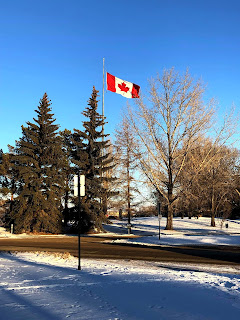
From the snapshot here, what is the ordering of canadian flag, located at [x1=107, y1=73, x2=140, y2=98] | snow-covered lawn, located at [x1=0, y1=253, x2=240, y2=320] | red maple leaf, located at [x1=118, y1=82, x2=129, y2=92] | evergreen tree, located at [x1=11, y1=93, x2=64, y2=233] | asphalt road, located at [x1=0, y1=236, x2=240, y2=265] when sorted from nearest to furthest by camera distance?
snow-covered lawn, located at [x1=0, y1=253, x2=240, y2=320] < asphalt road, located at [x1=0, y1=236, x2=240, y2=265] < canadian flag, located at [x1=107, y1=73, x2=140, y2=98] < red maple leaf, located at [x1=118, y1=82, x2=129, y2=92] < evergreen tree, located at [x1=11, y1=93, x2=64, y2=233]

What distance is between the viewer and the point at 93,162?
3547 cm

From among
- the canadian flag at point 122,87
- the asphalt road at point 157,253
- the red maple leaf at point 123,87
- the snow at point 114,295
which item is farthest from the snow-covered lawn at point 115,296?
the red maple leaf at point 123,87

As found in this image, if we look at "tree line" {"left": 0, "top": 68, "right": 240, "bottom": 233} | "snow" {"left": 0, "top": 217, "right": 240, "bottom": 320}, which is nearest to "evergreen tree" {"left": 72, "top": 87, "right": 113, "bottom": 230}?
"tree line" {"left": 0, "top": 68, "right": 240, "bottom": 233}

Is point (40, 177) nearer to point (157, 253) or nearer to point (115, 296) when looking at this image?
point (157, 253)

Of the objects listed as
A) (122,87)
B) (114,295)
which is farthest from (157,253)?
(122,87)

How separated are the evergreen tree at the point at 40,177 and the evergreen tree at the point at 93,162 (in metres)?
2.42

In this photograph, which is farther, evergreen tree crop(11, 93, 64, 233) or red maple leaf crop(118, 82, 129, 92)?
evergreen tree crop(11, 93, 64, 233)

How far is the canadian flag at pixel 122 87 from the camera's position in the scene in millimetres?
30311

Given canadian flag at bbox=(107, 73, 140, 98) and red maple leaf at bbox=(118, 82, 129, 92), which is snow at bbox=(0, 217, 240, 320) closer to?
canadian flag at bbox=(107, 73, 140, 98)

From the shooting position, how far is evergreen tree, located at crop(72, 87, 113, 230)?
34.9 metres

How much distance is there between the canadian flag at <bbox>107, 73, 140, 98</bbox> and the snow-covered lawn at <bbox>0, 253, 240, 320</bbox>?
23.2m

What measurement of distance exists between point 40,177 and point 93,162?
19.7 feet

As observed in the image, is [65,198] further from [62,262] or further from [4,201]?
[62,262]

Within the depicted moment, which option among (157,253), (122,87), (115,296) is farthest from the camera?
(122,87)
